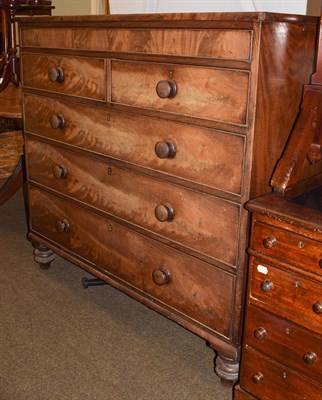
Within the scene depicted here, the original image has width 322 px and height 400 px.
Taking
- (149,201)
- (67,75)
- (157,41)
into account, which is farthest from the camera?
(67,75)

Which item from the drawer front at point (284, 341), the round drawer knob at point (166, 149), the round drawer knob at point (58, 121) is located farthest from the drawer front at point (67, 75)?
the drawer front at point (284, 341)

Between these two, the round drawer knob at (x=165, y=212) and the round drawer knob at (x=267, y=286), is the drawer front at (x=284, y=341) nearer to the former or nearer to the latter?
the round drawer knob at (x=267, y=286)

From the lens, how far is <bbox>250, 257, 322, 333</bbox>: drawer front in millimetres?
1553

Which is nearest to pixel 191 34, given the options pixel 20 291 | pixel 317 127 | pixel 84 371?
pixel 317 127

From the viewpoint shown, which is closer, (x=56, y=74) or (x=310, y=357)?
(x=310, y=357)

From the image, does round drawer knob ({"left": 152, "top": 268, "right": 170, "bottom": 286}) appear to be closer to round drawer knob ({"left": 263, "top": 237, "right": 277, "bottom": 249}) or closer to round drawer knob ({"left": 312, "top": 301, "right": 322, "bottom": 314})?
round drawer knob ({"left": 263, "top": 237, "right": 277, "bottom": 249})

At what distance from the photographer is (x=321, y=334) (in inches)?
61.5

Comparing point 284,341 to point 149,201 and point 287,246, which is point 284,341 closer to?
point 287,246

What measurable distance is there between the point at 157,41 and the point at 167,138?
13.0 inches

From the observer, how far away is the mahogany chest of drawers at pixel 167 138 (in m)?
1.66

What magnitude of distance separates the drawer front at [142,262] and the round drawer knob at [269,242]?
0.27m

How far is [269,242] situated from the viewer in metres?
1.60

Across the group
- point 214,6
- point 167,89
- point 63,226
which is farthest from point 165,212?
point 214,6

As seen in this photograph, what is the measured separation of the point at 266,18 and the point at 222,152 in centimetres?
43
